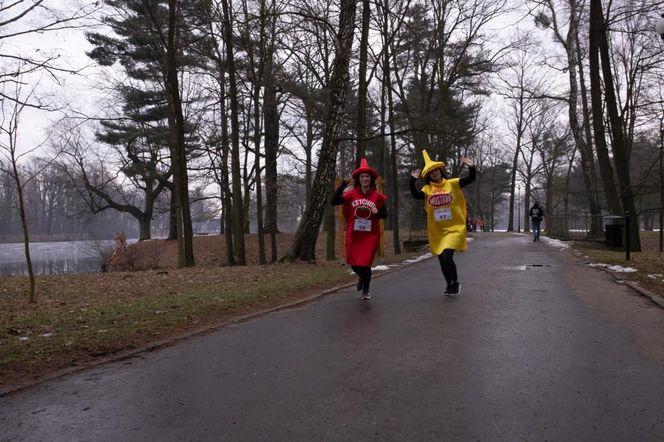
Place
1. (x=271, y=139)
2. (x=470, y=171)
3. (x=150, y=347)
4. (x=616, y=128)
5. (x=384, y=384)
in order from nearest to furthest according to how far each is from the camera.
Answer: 1. (x=384, y=384)
2. (x=150, y=347)
3. (x=470, y=171)
4. (x=616, y=128)
5. (x=271, y=139)

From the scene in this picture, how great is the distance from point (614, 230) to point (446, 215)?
42.1 feet

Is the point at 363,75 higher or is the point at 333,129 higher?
the point at 363,75

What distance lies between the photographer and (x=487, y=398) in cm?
376

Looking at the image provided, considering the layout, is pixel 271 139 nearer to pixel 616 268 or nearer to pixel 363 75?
pixel 363 75

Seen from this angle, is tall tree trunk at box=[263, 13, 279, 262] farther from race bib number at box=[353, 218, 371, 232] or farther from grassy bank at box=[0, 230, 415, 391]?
race bib number at box=[353, 218, 371, 232]

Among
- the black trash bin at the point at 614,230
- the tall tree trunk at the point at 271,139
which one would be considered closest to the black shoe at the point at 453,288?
the black trash bin at the point at 614,230

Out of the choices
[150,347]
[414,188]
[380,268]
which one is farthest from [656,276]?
[150,347]

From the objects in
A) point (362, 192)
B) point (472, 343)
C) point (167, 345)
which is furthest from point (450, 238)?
point (167, 345)

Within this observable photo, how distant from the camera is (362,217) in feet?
28.1

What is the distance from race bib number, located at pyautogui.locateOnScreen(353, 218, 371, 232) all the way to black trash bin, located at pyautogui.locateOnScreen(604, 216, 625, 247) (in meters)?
13.1

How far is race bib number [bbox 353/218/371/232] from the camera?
8.57m

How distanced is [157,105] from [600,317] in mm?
30663

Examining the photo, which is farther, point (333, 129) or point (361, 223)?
point (333, 129)

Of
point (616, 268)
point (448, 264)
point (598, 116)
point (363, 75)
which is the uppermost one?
point (363, 75)
